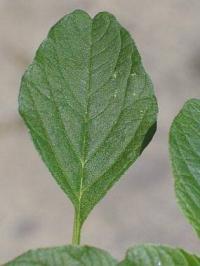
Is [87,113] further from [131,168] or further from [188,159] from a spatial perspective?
[131,168]

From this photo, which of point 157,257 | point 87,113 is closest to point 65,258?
point 157,257

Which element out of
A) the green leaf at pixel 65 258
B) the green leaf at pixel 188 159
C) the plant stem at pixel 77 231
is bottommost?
the plant stem at pixel 77 231

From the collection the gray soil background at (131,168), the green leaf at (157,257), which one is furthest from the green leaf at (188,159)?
the gray soil background at (131,168)

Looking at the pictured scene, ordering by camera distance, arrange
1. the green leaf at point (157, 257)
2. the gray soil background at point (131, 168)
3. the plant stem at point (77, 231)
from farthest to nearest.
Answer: the gray soil background at point (131, 168)
the plant stem at point (77, 231)
the green leaf at point (157, 257)

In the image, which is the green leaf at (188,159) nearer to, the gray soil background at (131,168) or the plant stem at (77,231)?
the plant stem at (77,231)

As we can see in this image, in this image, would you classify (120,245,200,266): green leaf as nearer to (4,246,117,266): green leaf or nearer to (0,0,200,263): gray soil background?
(4,246,117,266): green leaf

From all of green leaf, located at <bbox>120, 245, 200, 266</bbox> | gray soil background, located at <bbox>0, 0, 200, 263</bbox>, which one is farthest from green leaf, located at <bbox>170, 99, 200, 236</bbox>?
gray soil background, located at <bbox>0, 0, 200, 263</bbox>
